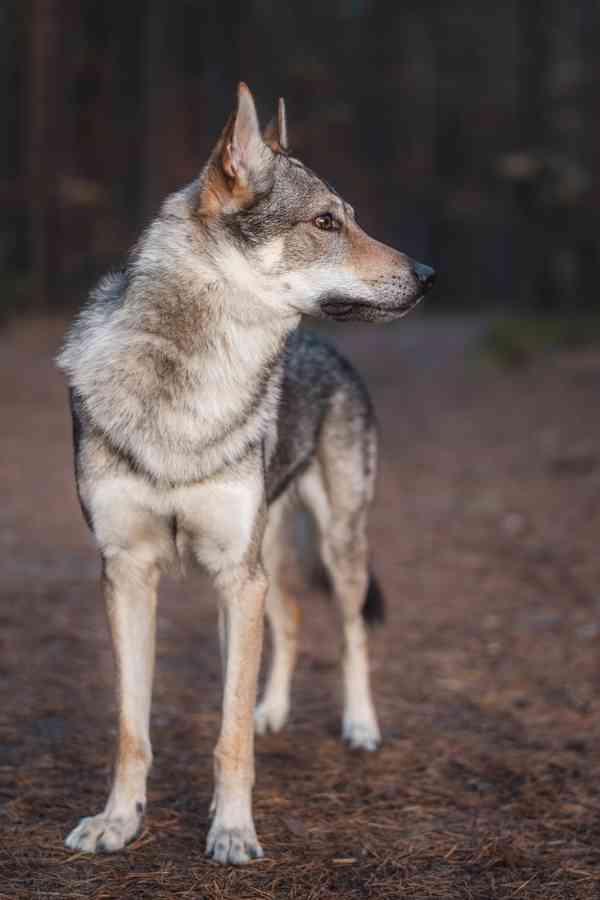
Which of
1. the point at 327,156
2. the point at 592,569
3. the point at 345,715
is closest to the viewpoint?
the point at 345,715

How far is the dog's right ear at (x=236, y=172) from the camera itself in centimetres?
352

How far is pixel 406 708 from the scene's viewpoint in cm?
486

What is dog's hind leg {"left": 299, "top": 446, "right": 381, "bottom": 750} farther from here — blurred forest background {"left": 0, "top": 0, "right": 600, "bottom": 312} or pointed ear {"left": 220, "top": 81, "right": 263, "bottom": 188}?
blurred forest background {"left": 0, "top": 0, "right": 600, "bottom": 312}

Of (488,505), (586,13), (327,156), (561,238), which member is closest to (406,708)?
(488,505)

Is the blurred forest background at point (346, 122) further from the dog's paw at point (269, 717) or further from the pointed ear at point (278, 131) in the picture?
the pointed ear at point (278, 131)

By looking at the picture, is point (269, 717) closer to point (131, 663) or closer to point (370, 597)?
point (370, 597)

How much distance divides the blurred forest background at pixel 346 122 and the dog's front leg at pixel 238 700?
1219cm

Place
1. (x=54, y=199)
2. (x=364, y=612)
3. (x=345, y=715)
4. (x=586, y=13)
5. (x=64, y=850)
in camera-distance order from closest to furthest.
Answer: (x=64, y=850) < (x=345, y=715) < (x=364, y=612) < (x=54, y=199) < (x=586, y=13)

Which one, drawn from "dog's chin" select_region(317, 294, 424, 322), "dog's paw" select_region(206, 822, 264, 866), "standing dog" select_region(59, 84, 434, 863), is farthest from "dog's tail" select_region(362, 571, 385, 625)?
"dog's paw" select_region(206, 822, 264, 866)

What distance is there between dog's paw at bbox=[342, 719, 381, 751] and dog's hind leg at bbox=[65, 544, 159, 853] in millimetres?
1140

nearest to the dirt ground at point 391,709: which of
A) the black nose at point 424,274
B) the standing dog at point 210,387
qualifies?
the standing dog at point 210,387

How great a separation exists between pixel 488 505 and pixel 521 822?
185 inches

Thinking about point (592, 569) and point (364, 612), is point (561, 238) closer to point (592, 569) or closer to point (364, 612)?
point (592, 569)

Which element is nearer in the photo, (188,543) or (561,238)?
(188,543)
